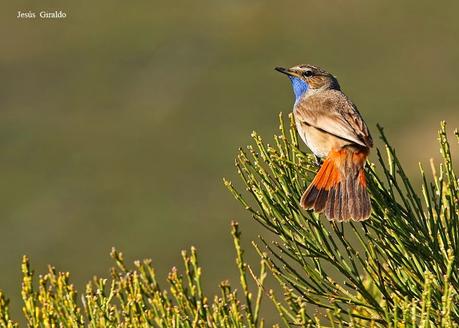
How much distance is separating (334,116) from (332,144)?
1.22ft

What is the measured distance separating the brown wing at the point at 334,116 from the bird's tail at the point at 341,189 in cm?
11

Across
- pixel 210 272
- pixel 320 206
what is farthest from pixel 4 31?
pixel 320 206

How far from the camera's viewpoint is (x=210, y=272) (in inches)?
1065

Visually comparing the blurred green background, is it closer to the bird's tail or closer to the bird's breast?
the bird's breast

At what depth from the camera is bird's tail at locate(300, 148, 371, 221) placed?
5.30m

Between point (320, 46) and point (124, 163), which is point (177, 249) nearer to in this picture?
point (124, 163)

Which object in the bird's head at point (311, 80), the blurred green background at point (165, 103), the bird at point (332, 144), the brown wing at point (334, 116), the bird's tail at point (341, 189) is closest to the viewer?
the bird's tail at point (341, 189)

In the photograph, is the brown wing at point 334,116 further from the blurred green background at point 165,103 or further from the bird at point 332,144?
the blurred green background at point 165,103

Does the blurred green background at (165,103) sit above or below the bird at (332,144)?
above

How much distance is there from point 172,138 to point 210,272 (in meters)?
12.4

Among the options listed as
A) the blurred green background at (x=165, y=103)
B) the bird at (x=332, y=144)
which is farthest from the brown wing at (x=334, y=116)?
the blurred green background at (x=165, y=103)

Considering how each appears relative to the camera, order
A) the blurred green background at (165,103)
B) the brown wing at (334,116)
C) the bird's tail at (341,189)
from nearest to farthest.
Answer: the bird's tail at (341,189), the brown wing at (334,116), the blurred green background at (165,103)

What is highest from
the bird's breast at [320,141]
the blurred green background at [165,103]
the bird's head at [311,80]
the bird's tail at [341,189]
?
the blurred green background at [165,103]

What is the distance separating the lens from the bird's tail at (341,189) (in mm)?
5301
